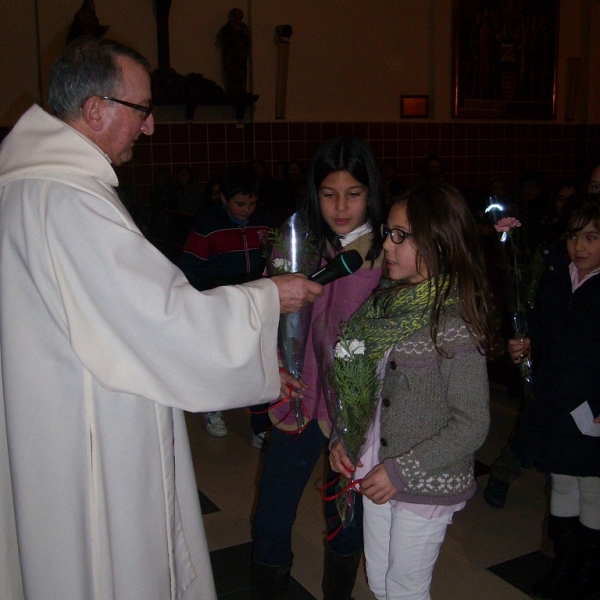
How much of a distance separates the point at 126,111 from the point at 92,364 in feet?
2.08

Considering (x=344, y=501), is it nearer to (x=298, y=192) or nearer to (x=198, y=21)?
(x=298, y=192)

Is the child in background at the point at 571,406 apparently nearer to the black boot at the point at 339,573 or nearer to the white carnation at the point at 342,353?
the black boot at the point at 339,573

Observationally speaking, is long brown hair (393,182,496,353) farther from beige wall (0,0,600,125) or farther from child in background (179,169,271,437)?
beige wall (0,0,600,125)

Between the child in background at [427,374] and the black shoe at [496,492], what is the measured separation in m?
1.56

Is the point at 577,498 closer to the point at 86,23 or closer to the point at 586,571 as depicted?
the point at 586,571

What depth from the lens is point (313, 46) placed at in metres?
10.2

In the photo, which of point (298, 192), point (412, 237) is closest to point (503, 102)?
point (298, 192)

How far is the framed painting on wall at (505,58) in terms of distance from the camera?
37.5ft

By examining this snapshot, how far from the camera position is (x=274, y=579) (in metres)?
2.25

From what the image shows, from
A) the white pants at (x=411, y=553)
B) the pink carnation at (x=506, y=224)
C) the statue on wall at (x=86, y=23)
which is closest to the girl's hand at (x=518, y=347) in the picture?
the pink carnation at (x=506, y=224)

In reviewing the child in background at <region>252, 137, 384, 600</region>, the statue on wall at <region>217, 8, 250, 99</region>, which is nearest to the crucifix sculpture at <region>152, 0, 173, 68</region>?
the statue on wall at <region>217, 8, 250, 99</region>

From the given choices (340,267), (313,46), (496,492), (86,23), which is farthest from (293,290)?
(313,46)

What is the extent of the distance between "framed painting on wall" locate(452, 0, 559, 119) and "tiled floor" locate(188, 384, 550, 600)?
8.76 m

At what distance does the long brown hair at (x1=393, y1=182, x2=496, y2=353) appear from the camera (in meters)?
1.79
